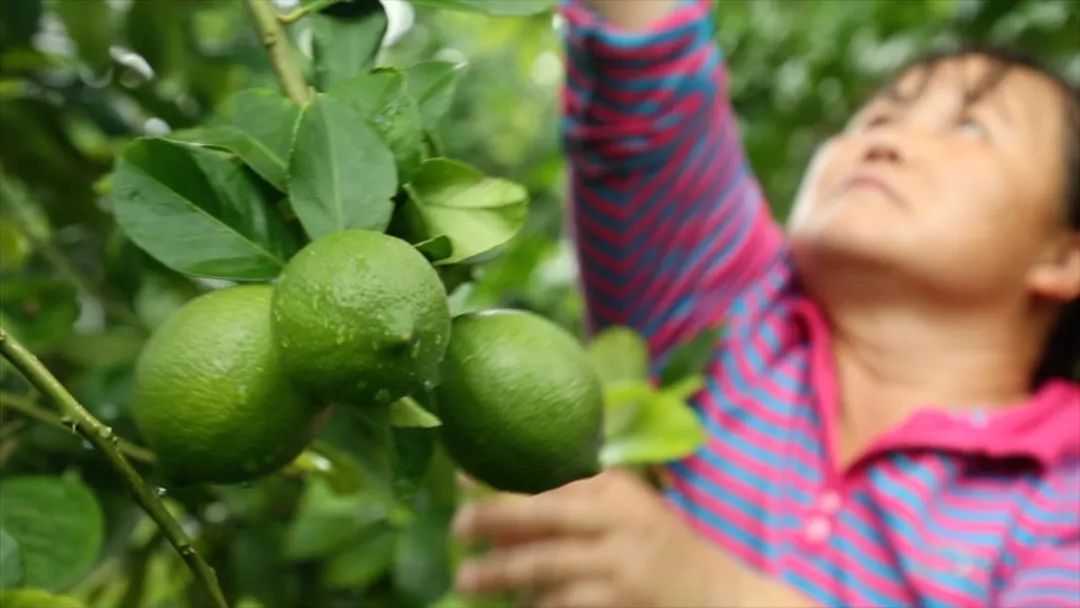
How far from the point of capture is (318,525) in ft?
2.55

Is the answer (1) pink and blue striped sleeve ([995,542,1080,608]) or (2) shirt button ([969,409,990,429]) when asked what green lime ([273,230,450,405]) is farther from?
(2) shirt button ([969,409,990,429])

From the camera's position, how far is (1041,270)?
1096 millimetres

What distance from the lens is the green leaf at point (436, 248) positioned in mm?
381

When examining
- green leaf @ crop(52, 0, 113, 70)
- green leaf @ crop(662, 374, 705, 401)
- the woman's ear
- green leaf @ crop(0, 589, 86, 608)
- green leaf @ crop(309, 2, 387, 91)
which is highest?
green leaf @ crop(309, 2, 387, 91)

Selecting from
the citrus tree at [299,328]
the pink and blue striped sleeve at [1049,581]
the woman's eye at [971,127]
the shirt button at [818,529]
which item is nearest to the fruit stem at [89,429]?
the citrus tree at [299,328]

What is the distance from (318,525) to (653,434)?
0.81 ft

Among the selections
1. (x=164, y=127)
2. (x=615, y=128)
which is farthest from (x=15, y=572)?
(x=615, y=128)

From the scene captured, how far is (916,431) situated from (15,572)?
0.79 metres

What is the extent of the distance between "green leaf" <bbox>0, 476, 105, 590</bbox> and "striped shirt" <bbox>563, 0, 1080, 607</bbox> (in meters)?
0.60

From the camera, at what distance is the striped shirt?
92 cm

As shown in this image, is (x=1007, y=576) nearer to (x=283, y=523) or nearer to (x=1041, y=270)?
(x=1041, y=270)

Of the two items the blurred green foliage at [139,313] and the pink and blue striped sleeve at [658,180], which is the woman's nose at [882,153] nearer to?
the pink and blue striped sleeve at [658,180]

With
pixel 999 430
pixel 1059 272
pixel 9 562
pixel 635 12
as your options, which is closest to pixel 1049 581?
pixel 999 430

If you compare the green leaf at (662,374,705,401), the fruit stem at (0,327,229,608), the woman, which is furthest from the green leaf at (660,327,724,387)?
the fruit stem at (0,327,229,608)
